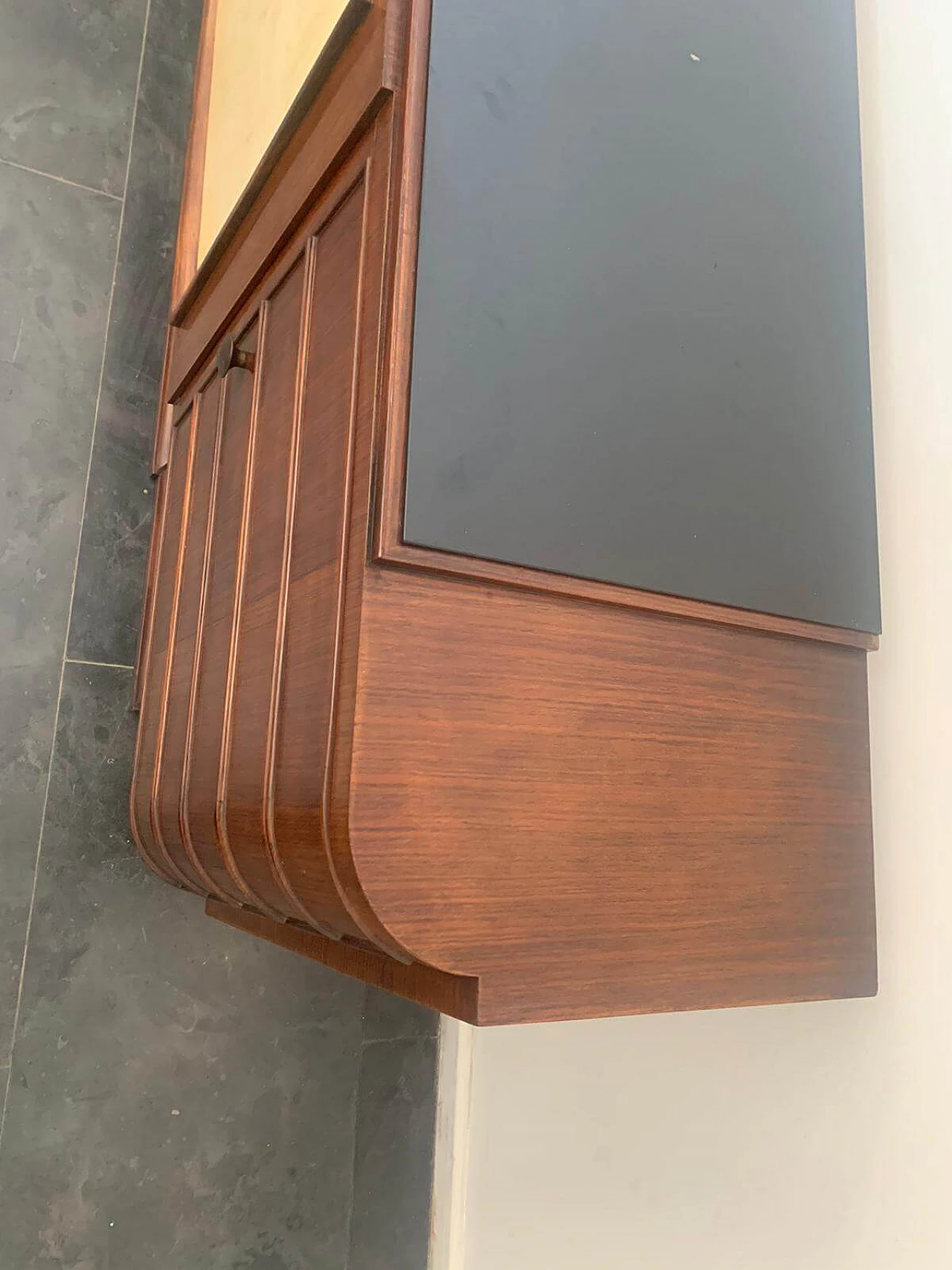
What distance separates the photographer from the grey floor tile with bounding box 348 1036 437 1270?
57.0 inches

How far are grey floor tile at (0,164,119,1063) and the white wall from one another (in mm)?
828

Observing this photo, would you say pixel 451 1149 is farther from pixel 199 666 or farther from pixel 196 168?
pixel 196 168

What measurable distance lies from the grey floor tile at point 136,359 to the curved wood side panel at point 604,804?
2.87 ft

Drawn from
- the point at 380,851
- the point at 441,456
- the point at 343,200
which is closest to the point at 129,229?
the point at 343,200

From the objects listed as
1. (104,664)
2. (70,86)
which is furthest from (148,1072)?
(70,86)

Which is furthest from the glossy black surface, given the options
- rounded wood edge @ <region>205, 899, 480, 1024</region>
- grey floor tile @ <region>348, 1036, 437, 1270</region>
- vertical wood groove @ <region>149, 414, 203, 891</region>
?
grey floor tile @ <region>348, 1036, 437, 1270</region>

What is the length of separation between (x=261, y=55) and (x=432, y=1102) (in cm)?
141

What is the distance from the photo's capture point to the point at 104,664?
1452mm

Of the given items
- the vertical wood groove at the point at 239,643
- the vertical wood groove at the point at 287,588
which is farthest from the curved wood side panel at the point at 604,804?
the vertical wood groove at the point at 239,643

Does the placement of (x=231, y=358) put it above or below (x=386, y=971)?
above

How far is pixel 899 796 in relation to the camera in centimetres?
93

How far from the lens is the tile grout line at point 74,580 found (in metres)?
1.31

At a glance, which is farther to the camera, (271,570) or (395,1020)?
(395,1020)

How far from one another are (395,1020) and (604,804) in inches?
35.1
